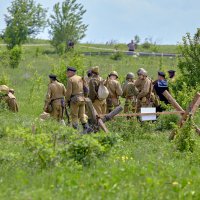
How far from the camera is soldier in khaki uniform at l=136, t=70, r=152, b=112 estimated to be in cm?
1739

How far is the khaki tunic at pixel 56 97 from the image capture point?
16.9 meters

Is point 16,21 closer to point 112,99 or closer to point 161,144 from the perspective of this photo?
point 112,99

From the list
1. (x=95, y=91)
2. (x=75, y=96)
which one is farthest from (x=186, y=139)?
(x=75, y=96)

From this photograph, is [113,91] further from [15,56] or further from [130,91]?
[15,56]

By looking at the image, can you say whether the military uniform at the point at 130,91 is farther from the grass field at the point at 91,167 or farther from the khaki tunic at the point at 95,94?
the grass field at the point at 91,167

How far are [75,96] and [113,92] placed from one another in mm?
1557

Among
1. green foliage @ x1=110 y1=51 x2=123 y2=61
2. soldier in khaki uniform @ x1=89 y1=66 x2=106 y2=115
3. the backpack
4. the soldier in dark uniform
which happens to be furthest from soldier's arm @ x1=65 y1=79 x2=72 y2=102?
green foliage @ x1=110 y1=51 x2=123 y2=61

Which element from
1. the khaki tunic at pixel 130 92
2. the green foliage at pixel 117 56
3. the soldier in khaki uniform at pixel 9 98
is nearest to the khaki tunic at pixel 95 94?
the khaki tunic at pixel 130 92

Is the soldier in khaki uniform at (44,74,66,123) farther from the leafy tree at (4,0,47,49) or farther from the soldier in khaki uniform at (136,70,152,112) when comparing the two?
the leafy tree at (4,0,47,49)

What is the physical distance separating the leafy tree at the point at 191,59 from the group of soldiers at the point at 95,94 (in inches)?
108

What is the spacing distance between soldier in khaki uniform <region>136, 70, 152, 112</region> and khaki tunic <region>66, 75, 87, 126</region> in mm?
2053

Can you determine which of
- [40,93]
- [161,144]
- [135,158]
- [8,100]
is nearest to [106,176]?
[135,158]

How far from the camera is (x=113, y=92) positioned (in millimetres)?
17250

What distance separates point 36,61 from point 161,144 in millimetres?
30630
